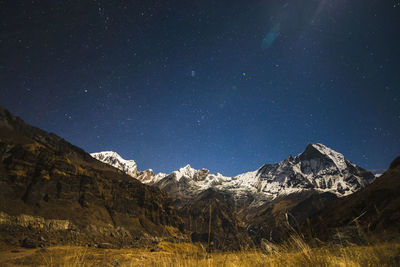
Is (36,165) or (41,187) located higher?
(36,165)

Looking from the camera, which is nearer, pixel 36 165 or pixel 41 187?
pixel 41 187

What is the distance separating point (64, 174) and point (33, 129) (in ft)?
218

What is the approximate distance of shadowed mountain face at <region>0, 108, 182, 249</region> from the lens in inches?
1682

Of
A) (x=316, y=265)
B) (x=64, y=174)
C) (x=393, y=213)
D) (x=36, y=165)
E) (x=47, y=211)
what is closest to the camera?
(x=316, y=265)

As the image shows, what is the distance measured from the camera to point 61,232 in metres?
47.1

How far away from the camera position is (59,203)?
5550 cm

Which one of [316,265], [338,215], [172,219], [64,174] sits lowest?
[172,219]

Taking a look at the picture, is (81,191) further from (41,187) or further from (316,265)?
(316,265)

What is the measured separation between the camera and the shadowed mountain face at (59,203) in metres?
42.7

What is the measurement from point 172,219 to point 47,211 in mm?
65147

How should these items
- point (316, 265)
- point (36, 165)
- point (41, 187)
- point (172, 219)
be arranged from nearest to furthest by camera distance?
point (316, 265) → point (41, 187) → point (36, 165) → point (172, 219)

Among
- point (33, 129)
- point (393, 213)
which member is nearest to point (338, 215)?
point (393, 213)

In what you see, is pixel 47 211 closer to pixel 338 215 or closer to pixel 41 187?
pixel 41 187

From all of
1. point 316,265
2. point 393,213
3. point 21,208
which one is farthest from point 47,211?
point 393,213
